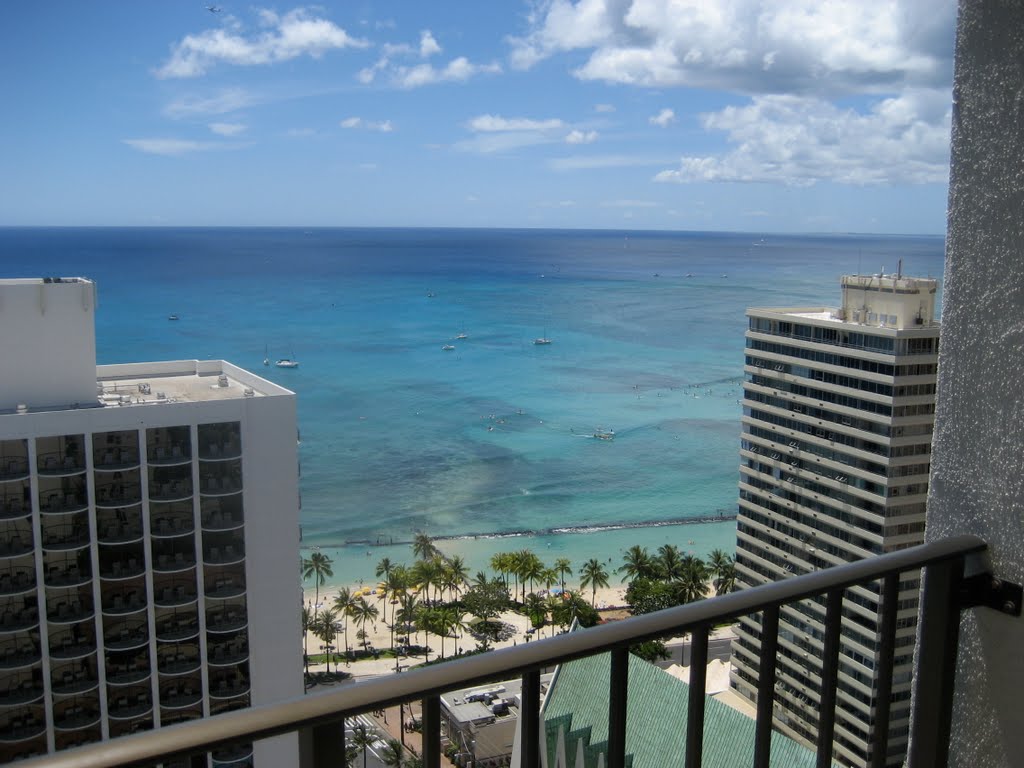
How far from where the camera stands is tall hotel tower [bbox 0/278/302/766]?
10250 millimetres

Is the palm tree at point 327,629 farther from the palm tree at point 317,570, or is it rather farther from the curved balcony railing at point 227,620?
the curved balcony railing at point 227,620

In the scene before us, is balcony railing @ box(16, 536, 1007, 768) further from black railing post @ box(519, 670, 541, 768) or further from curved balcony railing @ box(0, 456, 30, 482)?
curved balcony railing @ box(0, 456, 30, 482)

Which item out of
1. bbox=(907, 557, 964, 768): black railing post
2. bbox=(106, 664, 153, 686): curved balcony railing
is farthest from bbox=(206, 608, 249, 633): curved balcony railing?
bbox=(907, 557, 964, 768): black railing post

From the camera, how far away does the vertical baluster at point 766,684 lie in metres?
1.32

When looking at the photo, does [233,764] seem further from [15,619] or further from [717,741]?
[717,741]

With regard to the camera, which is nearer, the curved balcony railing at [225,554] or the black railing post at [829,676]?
the black railing post at [829,676]

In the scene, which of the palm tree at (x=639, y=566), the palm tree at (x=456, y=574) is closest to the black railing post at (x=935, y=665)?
the palm tree at (x=456, y=574)

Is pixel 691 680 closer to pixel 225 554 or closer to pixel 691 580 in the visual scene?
pixel 225 554

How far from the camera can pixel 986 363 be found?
4.86 ft

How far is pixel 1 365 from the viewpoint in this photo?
35.7ft

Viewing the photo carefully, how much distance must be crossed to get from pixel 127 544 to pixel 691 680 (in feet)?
34.3

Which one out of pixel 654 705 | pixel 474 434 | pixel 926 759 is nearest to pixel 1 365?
pixel 654 705

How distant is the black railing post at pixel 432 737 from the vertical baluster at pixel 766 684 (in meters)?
0.48

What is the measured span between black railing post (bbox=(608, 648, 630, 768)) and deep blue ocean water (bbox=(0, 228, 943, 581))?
964 inches
